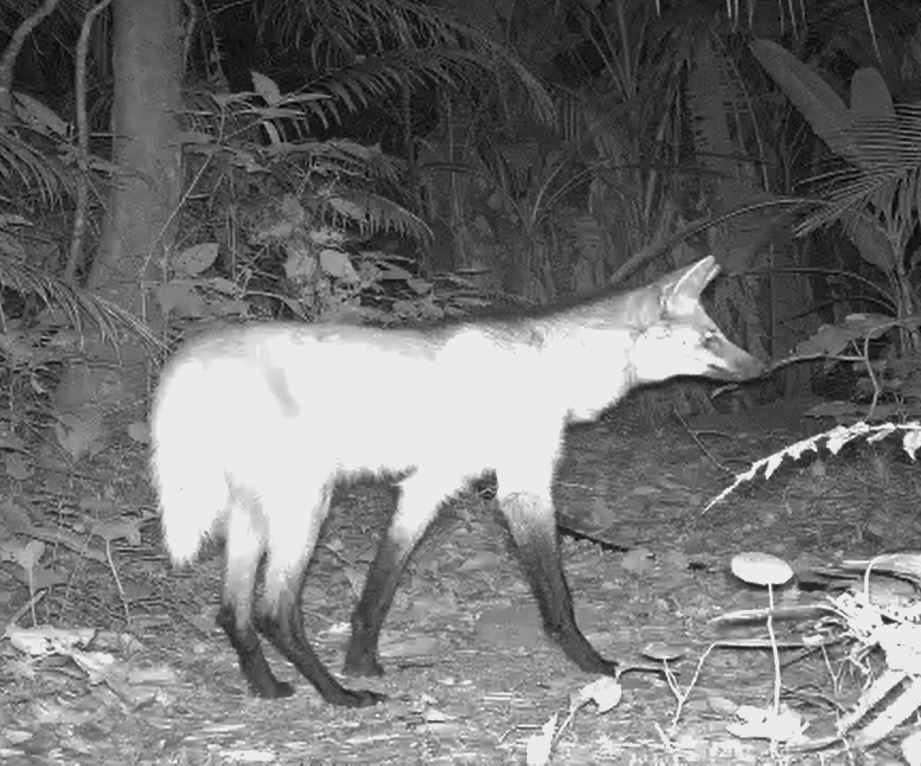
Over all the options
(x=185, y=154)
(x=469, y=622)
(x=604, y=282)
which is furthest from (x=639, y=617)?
(x=604, y=282)

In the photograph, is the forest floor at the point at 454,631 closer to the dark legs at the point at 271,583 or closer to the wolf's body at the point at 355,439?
the dark legs at the point at 271,583

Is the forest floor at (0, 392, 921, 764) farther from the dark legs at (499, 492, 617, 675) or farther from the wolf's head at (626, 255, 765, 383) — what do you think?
the wolf's head at (626, 255, 765, 383)

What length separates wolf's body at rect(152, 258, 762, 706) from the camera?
4512mm

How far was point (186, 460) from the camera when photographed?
456 cm

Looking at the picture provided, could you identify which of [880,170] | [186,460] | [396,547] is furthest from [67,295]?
[880,170]

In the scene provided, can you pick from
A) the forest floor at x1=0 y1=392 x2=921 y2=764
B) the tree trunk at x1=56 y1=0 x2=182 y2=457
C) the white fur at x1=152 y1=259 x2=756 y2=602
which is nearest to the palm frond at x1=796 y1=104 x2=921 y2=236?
the forest floor at x1=0 y1=392 x2=921 y2=764

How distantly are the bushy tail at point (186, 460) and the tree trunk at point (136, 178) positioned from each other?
5.61 ft

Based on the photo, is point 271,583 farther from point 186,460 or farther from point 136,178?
point 136,178

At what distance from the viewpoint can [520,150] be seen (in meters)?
9.98

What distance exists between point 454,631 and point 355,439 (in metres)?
1.08

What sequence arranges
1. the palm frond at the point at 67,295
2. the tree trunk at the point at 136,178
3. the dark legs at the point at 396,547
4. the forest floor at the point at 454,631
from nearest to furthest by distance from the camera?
the forest floor at the point at 454,631, the palm frond at the point at 67,295, the dark legs at the point at 396,547, the tree trunk at the point at 136,178

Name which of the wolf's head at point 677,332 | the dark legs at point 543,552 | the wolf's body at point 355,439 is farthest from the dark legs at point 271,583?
the wolf's head at point 677,332

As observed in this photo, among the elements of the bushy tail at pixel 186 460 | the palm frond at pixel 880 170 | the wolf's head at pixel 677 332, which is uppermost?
the palm frond at pixel 880 170

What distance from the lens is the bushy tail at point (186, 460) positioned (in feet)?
14.8
